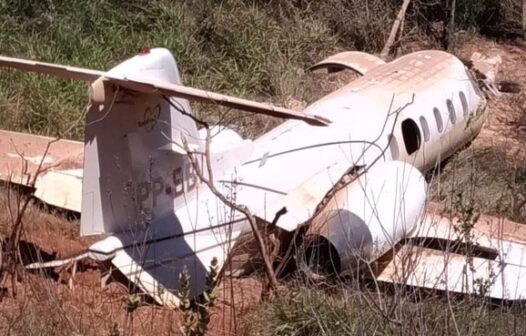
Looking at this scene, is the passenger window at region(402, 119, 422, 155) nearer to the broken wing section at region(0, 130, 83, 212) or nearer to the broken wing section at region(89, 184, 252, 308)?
the broken wing section at region(89, 184, 252, 308)

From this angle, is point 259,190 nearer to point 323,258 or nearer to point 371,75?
point 323,258

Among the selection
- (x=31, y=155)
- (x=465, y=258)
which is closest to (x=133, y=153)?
(x=31, y=155)

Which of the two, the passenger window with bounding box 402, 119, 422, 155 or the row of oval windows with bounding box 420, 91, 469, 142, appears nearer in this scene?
the passenger window with bounding box 402, 119, 422, 155

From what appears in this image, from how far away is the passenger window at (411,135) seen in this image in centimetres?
1146

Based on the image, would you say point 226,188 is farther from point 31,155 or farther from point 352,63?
point 352,63

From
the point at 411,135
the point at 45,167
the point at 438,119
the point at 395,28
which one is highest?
the point at 395,28

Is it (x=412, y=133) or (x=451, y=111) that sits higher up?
(x=451, y=111)

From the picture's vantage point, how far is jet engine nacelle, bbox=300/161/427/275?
8.38 m

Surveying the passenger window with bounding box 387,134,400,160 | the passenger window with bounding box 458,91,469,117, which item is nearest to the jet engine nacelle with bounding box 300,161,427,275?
the passenger window with bounding box 387,134,400,160

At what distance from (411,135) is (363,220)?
10.3 ft

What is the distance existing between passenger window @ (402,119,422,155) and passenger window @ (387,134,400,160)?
1.76 feet

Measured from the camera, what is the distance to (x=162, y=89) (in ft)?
23.4

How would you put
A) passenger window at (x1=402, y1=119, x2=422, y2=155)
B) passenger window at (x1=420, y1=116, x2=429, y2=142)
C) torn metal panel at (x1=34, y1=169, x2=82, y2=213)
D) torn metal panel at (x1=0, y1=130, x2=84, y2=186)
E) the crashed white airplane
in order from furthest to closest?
passenger window at (x1=420, y1=116, x2=429, y2=142) < passenger window at (x1=402, y1=119, x2=422, y2=155) < torn metal panel at (x1=0, y1=130, x2=84, y2=186) < torn metal panel at (x1=34, y1=169, x2=82, y2=213) < the crashed white airplane

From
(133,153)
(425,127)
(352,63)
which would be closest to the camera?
(133,153)
